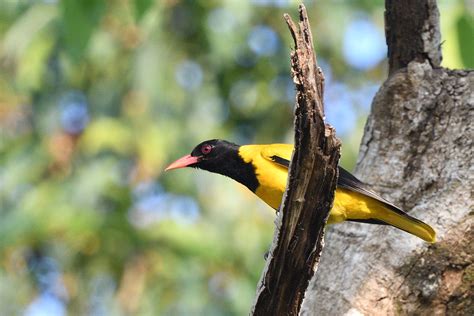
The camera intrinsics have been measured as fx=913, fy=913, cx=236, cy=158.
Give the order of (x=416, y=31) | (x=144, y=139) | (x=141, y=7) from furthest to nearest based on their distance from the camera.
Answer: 1. (x=144, y=139)
2. (x=416, y=31)
3. (x=141, y=7)

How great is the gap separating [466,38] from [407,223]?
3.27 ft

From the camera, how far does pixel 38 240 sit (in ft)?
31.0

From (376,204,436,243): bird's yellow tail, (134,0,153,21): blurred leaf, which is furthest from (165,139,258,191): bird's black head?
(134,0,153,21): blurred leaf

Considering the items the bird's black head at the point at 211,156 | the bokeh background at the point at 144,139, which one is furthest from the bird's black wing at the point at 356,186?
the bokeh background at the point at 144,139

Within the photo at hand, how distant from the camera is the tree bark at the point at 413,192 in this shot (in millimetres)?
4695

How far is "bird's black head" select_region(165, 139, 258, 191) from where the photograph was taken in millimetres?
5324

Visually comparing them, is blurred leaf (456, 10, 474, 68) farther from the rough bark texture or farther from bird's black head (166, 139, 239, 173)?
bird's black head (166, 139, 239, 173)

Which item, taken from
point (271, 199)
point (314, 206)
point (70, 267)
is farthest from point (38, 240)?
point (314, 206)

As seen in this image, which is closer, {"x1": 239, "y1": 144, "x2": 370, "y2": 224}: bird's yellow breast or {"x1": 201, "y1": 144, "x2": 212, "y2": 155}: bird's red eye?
{"x1": 239, "y1": 144, "x2": 370, "y2": 224}: bird's yellow breast

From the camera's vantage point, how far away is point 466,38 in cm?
422

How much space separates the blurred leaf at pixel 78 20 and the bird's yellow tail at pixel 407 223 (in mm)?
1739

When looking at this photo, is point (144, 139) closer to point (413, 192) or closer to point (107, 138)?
point (107, 138)

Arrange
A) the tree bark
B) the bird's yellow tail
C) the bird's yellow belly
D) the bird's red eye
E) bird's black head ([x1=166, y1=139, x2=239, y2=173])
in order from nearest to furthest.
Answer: the bird's yellow tail, the tree bark, the bird's yellow belly, bird's black head ([x1=166, y1=139, x2=239, y2=173]), the bird's red eye

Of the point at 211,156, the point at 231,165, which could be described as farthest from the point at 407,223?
the point at 211,156
